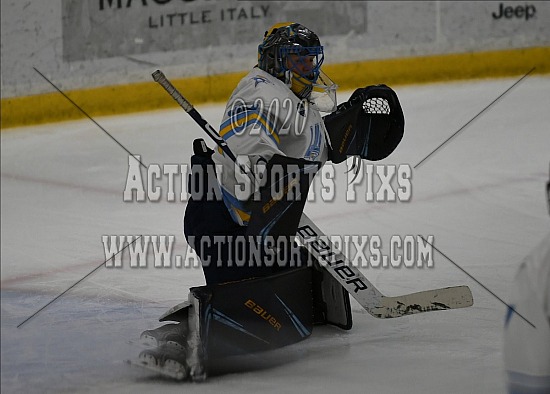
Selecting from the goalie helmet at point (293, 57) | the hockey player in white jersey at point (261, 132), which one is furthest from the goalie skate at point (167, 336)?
the goalie helmet at point (293, 57)

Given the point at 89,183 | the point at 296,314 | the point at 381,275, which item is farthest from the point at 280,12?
the point at 296,314

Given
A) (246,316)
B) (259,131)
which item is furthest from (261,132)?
(246,316)

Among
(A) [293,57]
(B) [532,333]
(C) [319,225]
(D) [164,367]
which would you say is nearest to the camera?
(B) [532,333]

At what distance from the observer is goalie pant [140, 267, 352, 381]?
1.87 m

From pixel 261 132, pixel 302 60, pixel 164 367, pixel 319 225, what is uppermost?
pixel 302 60

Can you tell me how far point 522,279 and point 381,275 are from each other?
1341 mm

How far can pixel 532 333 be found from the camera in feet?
3.62

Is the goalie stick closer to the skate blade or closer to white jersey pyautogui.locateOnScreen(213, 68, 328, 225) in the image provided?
white jersey pyautogui.locateOnScreen(213, 68, 328, 225)

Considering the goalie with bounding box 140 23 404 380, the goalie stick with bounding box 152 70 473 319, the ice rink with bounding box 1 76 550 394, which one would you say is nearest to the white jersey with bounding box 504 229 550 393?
the ice rink with bounding box 1 76 550 394

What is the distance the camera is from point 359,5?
3.97m

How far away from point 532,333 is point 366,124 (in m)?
1.24

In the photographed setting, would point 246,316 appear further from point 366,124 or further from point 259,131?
point 366,124

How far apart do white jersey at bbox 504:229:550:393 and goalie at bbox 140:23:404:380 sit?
78cm

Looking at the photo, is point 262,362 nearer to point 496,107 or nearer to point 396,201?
point 396,201
